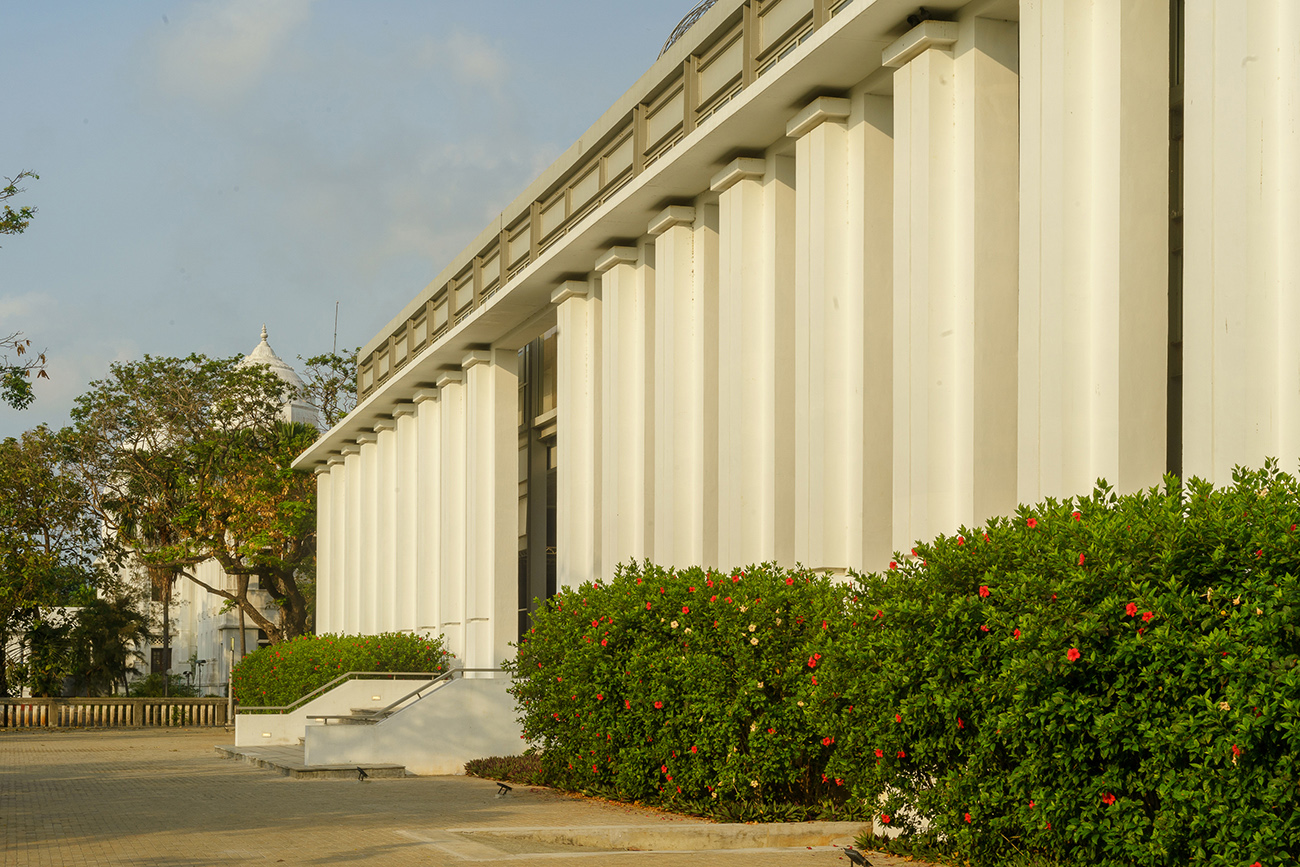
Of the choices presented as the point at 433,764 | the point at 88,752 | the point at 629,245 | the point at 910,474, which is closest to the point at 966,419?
the point at 910,474

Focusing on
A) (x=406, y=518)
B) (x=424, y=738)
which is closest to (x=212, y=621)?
(x=406, y=518)

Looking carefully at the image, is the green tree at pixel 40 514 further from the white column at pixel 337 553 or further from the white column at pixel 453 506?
the white column at pixel 453 506

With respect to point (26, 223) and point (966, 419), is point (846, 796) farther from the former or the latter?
point (26, 223)

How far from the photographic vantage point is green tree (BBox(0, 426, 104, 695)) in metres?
40.3

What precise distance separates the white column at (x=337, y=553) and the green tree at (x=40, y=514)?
8.57 meters

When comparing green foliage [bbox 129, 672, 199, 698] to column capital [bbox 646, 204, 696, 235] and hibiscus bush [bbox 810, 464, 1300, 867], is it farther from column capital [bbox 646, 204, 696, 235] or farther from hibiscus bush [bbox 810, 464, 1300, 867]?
hibiscus bush [bbox 810, 464, 1300, 867]

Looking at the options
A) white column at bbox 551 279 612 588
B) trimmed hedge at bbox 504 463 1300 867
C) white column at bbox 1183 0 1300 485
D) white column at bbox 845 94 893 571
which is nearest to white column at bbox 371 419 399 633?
white column at bbox 551 279 612 588

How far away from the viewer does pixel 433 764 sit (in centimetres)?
2119

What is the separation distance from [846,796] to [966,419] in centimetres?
376

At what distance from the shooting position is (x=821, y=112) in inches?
559

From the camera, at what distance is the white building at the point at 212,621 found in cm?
5547

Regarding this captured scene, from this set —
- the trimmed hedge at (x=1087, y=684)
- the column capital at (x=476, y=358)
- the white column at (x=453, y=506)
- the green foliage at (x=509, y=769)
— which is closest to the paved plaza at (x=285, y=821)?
the green foliage at (x=509, y=769)

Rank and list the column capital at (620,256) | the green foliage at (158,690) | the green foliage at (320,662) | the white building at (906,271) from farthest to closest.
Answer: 1. the green foliage at (158,690)
2. the green foliage at (320,662)
3. the column capital at (620,256)
4. the white building at (906,271)

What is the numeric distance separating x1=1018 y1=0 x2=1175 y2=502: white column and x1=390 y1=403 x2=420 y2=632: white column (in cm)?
2116
